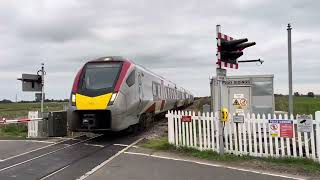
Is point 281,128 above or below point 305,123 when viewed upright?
below

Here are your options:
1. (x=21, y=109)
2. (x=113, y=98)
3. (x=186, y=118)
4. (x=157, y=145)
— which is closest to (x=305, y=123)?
(x=186, y=118)

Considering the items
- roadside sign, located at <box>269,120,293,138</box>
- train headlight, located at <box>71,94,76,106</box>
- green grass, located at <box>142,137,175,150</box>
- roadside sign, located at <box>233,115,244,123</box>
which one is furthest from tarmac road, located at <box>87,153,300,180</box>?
train headlight, located at <box>71,94,76,106</box>

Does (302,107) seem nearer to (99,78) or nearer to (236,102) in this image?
(236,102)

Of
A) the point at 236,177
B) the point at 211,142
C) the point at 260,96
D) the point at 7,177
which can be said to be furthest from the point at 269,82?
the point at 7,177

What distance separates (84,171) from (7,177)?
1.81 meters

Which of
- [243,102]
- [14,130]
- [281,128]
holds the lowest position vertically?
[14,130]

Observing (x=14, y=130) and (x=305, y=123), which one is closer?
(x=305, y=123)

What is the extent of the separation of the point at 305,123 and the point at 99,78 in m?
9.23

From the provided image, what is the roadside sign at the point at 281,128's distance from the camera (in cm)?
1309

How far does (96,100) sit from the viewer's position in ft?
61.1

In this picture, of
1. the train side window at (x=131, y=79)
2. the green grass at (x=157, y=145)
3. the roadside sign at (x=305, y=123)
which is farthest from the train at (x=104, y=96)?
the roadside sign at (x=305, y=123)

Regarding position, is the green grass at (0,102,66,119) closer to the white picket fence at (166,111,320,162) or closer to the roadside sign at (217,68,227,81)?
the white picket fence at (166,111,320,162)

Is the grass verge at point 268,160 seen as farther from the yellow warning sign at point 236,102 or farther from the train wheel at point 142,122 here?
the train wheel at point 142,122

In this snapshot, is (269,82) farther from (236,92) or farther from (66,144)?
(66,144)
